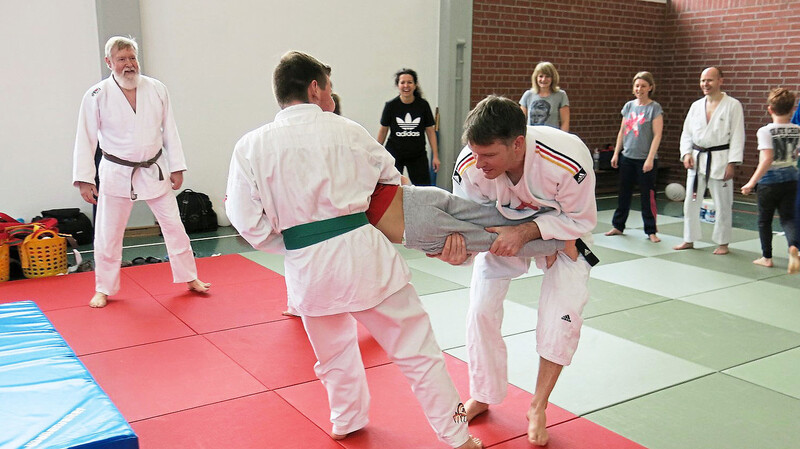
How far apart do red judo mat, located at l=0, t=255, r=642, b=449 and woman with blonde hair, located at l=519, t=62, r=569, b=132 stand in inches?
127

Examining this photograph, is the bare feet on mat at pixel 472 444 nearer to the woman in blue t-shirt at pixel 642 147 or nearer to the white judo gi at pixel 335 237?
the white judo gi at pixel 335 237

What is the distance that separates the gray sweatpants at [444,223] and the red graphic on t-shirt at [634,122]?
14.0 ft

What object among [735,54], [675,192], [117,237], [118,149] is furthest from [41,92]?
[735,54]

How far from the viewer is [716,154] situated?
5.76 m

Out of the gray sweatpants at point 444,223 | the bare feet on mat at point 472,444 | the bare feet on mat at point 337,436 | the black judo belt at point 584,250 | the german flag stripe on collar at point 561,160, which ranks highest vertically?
the german flag stripe on collar at point 561,160

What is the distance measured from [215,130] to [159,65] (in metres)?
0.85

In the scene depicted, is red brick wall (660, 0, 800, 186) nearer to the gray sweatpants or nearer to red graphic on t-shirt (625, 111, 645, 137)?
red graphic on t-shirt (625, 111, 645, 137)

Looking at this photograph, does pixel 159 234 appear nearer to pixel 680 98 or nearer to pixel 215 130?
pixel 215 130

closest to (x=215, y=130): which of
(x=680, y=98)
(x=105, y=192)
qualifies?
(x=105, y=192)

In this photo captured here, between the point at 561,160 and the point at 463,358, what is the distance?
1.49m

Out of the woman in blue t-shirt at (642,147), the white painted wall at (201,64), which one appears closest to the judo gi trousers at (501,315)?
the woman in blue t-shirt at (642,147)

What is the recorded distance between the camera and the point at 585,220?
252 centimetres

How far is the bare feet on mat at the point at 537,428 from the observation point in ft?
8.49

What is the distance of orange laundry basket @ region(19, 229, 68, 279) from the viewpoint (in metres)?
5.06
